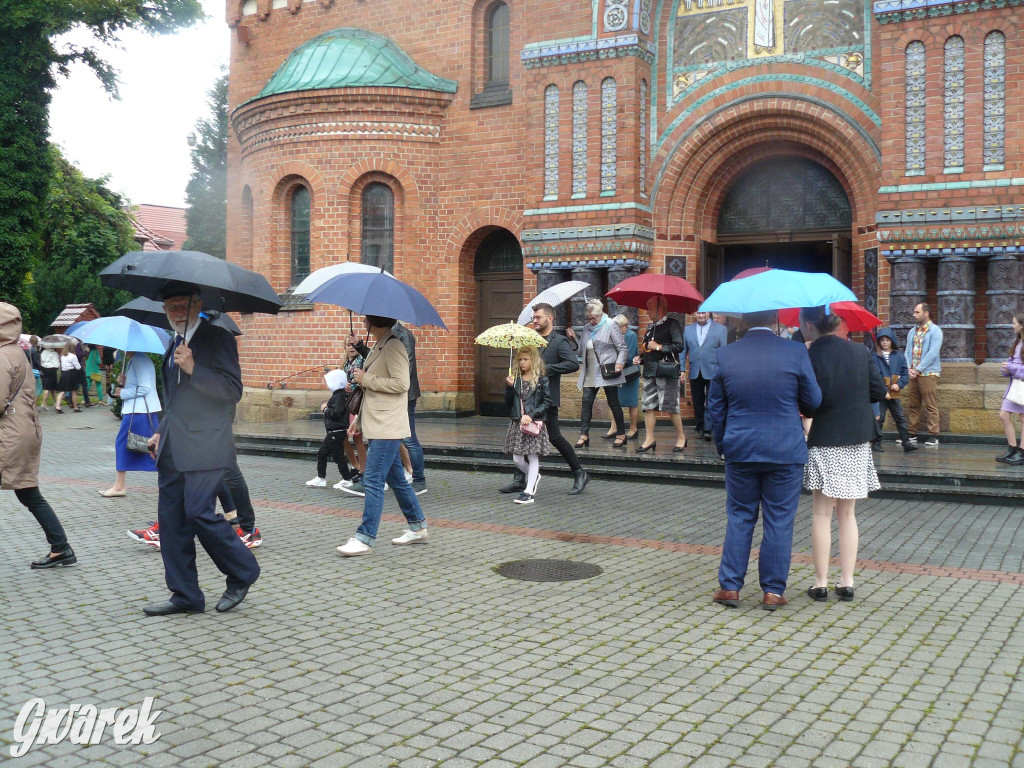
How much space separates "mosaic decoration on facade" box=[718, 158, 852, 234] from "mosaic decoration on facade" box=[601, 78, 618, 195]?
88.6 inches

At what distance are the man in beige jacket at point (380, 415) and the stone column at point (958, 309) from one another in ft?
32.1

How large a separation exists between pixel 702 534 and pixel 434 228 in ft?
39.4

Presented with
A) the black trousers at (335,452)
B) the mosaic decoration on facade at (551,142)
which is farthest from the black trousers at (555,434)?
the mosaic decoration on facade at (551,142)

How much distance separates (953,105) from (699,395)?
5656 millimetres

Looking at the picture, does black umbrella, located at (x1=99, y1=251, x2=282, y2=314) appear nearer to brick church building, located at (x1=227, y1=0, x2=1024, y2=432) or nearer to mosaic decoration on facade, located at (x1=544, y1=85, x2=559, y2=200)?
brick church building, located at (x1=227, y1=0, x2=1024, y2=432)

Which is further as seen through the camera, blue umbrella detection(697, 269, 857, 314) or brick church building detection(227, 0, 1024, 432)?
brick church building detection(227, 0, 1024, 432)

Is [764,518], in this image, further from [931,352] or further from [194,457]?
[931,352]

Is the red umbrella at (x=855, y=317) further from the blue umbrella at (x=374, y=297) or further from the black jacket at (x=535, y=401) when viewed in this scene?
the black jacket at (x=535, y=401)

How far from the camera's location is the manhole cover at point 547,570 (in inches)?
283

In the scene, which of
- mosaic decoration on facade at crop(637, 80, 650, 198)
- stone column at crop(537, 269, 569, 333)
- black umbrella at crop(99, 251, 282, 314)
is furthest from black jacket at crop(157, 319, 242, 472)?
mosaic decoration on facade at crop(637, 80, 650, 198)

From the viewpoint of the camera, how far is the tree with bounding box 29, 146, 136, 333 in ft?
113

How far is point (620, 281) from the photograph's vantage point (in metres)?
17.0

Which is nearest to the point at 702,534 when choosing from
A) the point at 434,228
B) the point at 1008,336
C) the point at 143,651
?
the point at 143,651

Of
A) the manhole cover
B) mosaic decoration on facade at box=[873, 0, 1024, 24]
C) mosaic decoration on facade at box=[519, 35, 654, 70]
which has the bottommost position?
the manhole cover
